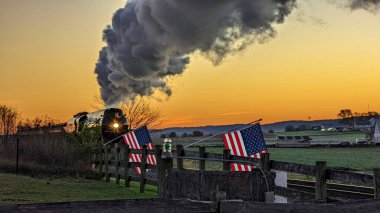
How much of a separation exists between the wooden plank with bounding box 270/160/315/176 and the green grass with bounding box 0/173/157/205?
227 inches

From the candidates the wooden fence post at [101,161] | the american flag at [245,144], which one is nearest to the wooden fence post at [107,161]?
the wooden fence post at [101,161]

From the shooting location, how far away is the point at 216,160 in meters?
6.77

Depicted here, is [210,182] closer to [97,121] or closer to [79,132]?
[79,132]

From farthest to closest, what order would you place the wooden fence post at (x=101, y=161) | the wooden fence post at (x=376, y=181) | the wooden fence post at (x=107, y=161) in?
1. the wooden fence post at (x=101, y=161)
2. the wooden fence post at (x=107, y=161)
3. the wooden fence post at (x=376, y=181)

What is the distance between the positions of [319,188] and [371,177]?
4.47 feet

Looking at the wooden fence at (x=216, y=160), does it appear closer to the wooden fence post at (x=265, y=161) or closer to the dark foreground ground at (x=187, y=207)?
the wooden fence post at (x=265, y=161)

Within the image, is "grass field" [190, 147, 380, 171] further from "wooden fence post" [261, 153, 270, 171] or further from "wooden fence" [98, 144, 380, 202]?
"wooden fence post" [261, 153, 270, 171]

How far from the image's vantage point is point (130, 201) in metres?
4.23

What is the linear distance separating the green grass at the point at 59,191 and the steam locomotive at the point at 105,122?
14531mm

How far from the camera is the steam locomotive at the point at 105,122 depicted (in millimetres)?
33612

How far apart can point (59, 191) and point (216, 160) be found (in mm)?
9648

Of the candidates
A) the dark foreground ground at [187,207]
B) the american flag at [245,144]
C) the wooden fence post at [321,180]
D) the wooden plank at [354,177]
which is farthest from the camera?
the american flag at [245,144]

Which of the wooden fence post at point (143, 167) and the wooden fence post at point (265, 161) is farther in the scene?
the wooden fence post at point (143, 167)

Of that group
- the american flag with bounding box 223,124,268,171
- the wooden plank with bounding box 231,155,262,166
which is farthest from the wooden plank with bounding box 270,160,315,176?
the american flag with bounding box 223,124,268,171
